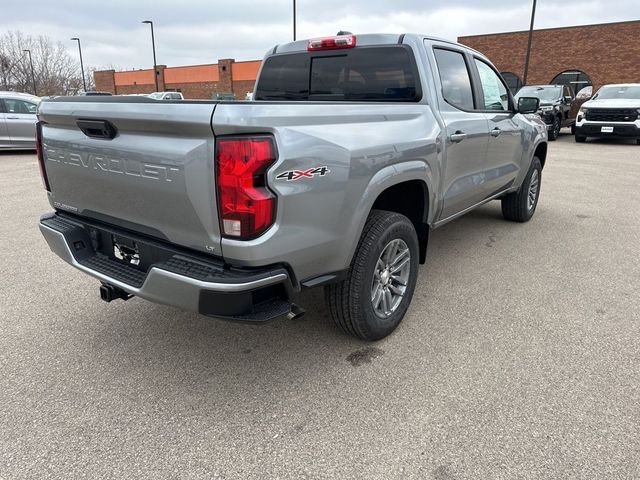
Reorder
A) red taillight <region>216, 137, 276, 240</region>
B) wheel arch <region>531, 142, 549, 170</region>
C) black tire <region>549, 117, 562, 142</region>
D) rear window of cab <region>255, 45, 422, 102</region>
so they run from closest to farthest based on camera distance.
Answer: red taillight <region>216, 137, 276, 240</region>, rear window of cab <region>255, 45, 422, 102</region>, wheel arch <region>531, 142, 549, 170</region>, black tire <region>549, 117, 562, 142</region>

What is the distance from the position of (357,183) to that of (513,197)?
13.1 feet

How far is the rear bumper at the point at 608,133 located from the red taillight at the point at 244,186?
15893 millimetres

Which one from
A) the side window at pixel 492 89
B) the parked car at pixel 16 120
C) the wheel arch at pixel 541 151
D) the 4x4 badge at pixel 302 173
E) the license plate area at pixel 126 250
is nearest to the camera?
the 4x4 badge at pixel 302 173

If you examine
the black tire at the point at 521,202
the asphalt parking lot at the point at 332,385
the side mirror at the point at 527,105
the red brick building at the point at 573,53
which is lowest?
the asphalt parking lot at the point at 332,385

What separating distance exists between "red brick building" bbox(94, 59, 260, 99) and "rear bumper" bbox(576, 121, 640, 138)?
31121 mm

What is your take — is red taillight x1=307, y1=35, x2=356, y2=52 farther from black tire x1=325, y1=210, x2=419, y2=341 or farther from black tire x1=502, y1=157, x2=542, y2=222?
black tire x1=502, y1=157, x2=542, y2=222

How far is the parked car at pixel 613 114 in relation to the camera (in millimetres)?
14414

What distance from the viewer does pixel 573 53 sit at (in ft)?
90.0

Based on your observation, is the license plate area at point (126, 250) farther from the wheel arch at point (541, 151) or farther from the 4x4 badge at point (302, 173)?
the wheel arch at point (541, 151)

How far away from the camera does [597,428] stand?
2.34 m

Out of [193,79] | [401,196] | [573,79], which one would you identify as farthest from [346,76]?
[193,79]

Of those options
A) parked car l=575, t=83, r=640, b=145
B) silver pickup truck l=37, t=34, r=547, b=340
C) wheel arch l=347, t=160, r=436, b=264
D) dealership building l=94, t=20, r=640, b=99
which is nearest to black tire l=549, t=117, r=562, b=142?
parked car l=575, t=83, r=640, b=145

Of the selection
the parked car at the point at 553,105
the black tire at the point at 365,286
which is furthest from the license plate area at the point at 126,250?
the parked car at the point at 553,105

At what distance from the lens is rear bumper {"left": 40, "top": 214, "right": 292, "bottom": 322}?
2.13m
